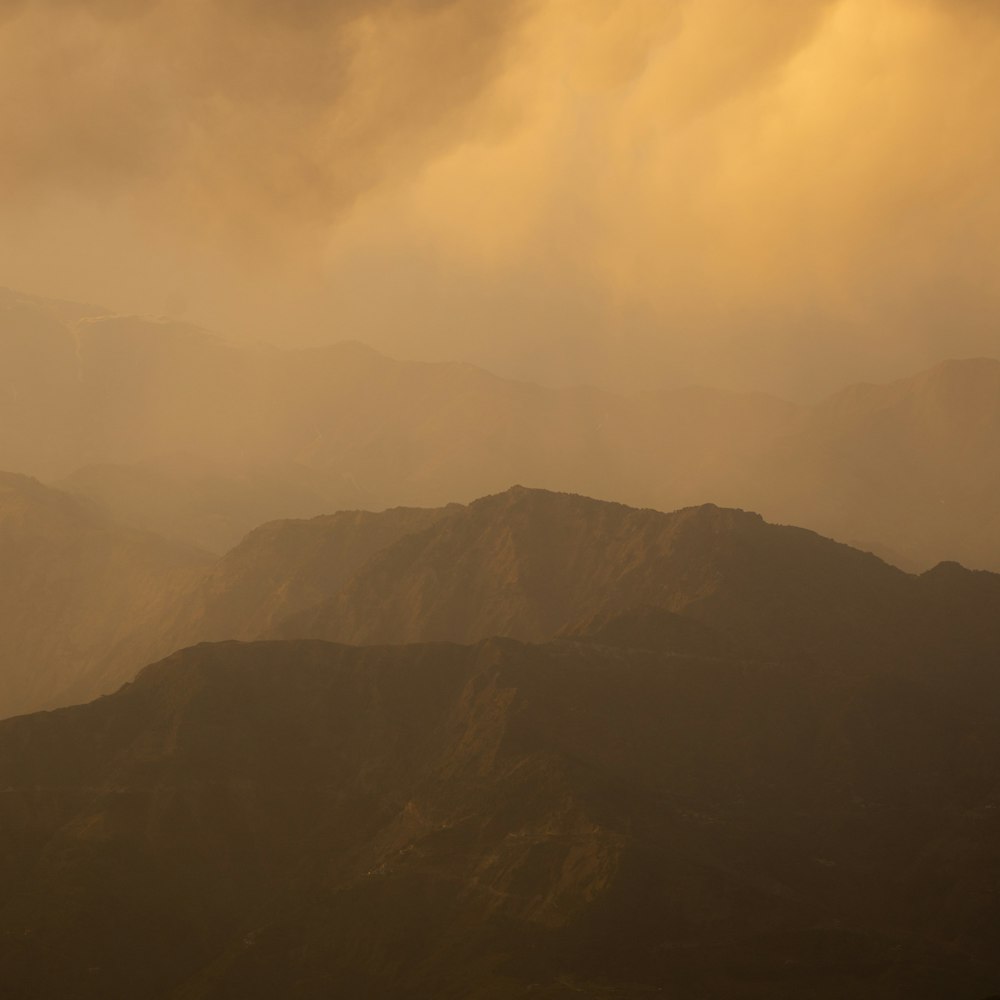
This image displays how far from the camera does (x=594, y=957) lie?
321 ft

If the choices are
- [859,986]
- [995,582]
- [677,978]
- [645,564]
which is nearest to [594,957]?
[677,978]

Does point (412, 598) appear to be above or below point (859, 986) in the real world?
above

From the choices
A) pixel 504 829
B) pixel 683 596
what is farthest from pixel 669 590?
pixel 504 829

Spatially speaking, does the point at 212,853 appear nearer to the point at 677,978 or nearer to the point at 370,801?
the point at 370,801

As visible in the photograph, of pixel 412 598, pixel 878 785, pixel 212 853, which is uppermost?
pixel 412 598

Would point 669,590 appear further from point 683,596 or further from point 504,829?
point 504,829

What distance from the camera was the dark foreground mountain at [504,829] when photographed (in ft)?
327

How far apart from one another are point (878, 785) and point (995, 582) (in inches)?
2484

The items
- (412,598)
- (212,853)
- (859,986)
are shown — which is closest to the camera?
(859,986)

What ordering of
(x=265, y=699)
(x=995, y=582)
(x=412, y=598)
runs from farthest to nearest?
(x=412, y=598)
(x=995, y=582)
(x=265, y=699)

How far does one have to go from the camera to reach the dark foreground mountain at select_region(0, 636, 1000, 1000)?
99.7 metres

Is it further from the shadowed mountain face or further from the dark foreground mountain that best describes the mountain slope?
the dark foreground mountain

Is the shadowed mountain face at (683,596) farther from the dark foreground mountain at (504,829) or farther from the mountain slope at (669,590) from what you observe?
the dark foreground mountain at (504,829)

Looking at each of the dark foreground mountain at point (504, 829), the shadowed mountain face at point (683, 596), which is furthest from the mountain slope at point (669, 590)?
the dark foreground mountain at point (504, 829)
